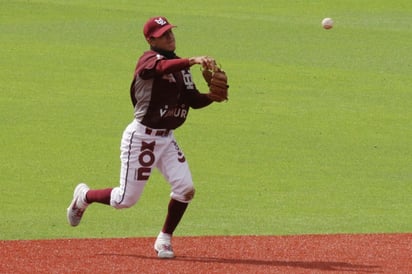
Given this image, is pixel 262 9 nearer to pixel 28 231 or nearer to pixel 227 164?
pixel 227 164

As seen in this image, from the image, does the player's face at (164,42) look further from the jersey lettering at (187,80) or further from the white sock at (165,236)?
the white sock at (165,236)

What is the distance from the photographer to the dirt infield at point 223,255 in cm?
846

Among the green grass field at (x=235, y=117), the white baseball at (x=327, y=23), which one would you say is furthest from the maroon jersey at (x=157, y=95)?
the white baseball at (x=327, y=23)

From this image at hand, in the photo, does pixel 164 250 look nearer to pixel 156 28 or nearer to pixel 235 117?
pixel 156 28

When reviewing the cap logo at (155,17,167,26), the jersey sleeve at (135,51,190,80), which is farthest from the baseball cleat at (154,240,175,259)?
the cap logo at (155,17,167,26)

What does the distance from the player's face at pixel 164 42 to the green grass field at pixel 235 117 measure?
1.94m

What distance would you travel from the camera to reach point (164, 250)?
28.9 ft

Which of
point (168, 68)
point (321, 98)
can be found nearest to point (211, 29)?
point (321, 98)

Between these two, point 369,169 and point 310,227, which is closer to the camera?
point 310,227

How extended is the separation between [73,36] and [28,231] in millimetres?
12412

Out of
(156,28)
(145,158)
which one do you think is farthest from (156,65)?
(145,158)

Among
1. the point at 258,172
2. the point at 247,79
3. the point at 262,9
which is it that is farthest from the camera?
the point at 262,9

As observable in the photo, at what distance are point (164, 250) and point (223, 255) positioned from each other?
1.61 ft

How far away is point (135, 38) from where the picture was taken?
72.1ft
